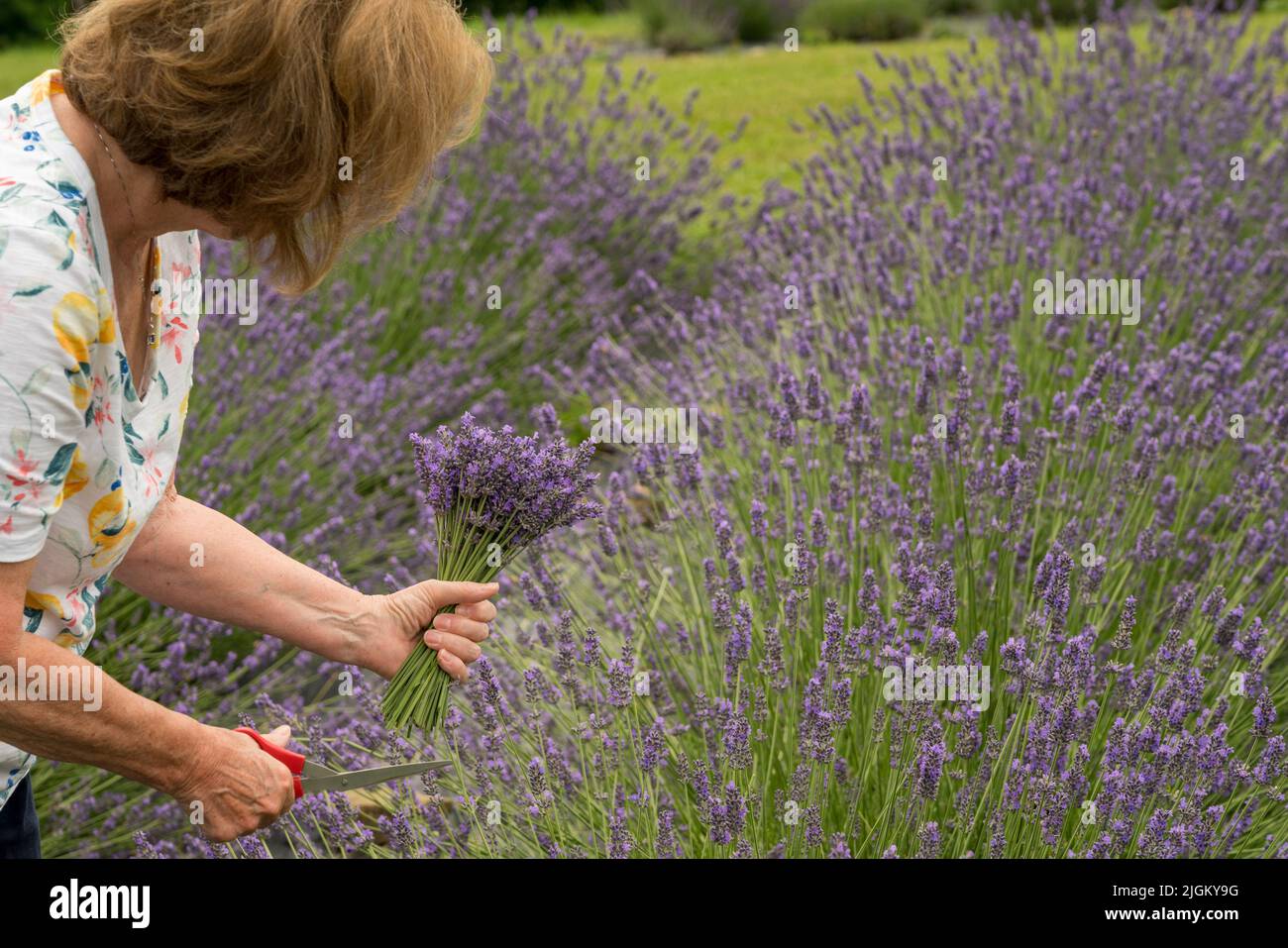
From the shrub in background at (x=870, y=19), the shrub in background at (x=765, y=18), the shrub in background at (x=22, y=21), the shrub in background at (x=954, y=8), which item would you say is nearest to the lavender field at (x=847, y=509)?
the shrub in background at (x=870, y=19)

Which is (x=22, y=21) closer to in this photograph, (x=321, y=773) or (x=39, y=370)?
(x=321, y=773)

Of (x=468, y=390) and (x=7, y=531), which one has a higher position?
(x=7, y=531)

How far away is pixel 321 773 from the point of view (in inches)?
77.9

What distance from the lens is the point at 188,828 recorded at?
8.87ft

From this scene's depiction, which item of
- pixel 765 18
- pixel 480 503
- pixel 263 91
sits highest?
pixel 765 18

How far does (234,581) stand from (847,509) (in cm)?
130

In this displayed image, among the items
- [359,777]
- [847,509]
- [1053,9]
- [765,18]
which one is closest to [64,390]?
[359,777]

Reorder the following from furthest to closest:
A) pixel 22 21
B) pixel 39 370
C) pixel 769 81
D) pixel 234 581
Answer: pixel 22 21 → pixel 769 81 → pixel 234 581 → pixel 39 370

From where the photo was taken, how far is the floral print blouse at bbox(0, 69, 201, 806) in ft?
4.82

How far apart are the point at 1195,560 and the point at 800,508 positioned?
0.83m

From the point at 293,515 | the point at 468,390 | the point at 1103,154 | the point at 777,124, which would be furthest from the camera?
the point at 777,124

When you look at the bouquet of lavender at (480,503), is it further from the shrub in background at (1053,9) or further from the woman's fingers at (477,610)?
the shrub in background at (1053,9)

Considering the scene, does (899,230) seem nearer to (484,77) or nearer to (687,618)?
(687,618)
